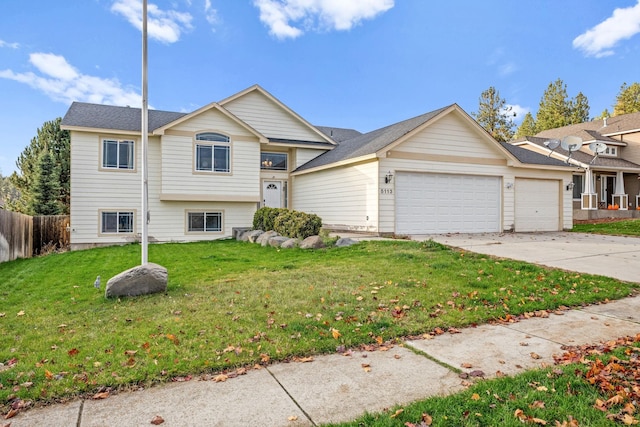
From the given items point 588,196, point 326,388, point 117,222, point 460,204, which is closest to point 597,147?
point 588,196

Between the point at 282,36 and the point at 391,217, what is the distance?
52.1 ft

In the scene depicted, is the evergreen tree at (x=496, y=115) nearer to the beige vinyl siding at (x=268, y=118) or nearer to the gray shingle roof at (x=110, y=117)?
the beige vinyl siding at (x=268, y=118)

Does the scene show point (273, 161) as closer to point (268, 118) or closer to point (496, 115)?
point (268, 118)

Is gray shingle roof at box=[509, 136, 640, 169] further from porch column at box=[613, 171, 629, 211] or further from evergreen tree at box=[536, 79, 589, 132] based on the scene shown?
evergreen tree at box=[536, 79, 589, 132]

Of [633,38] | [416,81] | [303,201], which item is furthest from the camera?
[633,38]

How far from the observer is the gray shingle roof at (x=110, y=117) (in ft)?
50.5

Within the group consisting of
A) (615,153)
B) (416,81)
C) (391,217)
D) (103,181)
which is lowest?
(391,217)

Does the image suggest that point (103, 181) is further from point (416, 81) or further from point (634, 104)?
point (634, 104)

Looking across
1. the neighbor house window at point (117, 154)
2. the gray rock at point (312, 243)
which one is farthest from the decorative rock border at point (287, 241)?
the neighbor house window at point (117, 154)

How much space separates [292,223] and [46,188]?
16203mm

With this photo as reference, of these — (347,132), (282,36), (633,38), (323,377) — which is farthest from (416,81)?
(323,377)

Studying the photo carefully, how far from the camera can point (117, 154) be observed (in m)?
15.7

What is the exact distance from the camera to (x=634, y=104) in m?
41.3

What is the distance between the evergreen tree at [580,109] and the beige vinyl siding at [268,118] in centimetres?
3696
